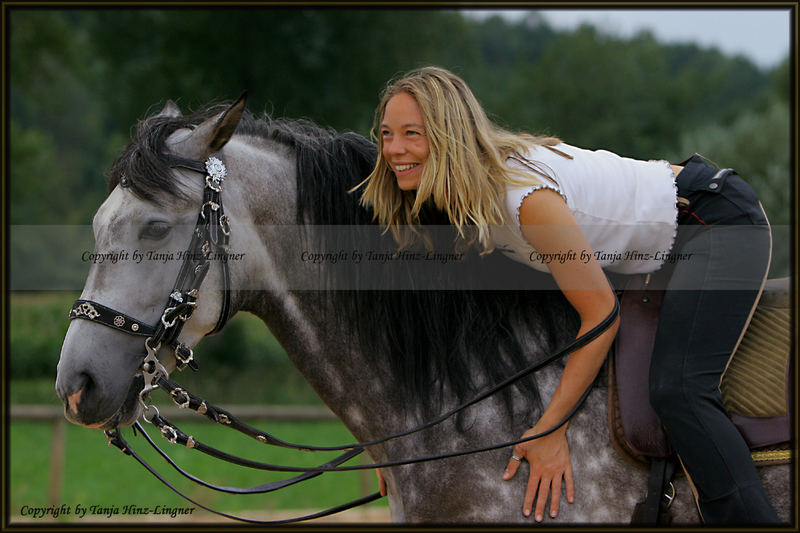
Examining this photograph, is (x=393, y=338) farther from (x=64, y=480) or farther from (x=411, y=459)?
(x=64, y=480)

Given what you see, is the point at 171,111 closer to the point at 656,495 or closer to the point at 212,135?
the point at 212,135

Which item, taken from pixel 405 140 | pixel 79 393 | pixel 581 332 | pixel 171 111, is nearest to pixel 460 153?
pixel 405 140

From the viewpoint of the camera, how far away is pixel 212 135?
2.49m

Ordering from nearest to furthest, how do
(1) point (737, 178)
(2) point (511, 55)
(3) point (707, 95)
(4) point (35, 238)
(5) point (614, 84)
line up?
(1) point (737, 178), (4) point (35, 238), (5) point (614, 84), (3) point (707, 95), (2) point (511, 55)

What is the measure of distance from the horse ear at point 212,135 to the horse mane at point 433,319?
0.18 meters

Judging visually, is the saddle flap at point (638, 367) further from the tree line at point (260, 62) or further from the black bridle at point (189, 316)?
the tree line at point (260, 62)

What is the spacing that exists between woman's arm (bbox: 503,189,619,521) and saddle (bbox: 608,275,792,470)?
0.15 m

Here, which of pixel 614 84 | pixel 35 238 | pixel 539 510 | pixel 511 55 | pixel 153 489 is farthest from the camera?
pixel 511 55

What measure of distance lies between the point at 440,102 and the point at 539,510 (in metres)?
1.52

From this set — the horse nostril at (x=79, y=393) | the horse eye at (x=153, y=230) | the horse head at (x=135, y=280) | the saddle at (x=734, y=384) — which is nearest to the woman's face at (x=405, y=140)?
the horse head at (x=135, y=280)

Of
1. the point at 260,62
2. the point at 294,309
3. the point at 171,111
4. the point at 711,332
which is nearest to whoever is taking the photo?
the point at 711,332

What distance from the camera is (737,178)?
8.57 ft

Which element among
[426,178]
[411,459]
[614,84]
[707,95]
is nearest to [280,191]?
[426,178]

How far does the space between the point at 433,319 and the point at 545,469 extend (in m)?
0.70
